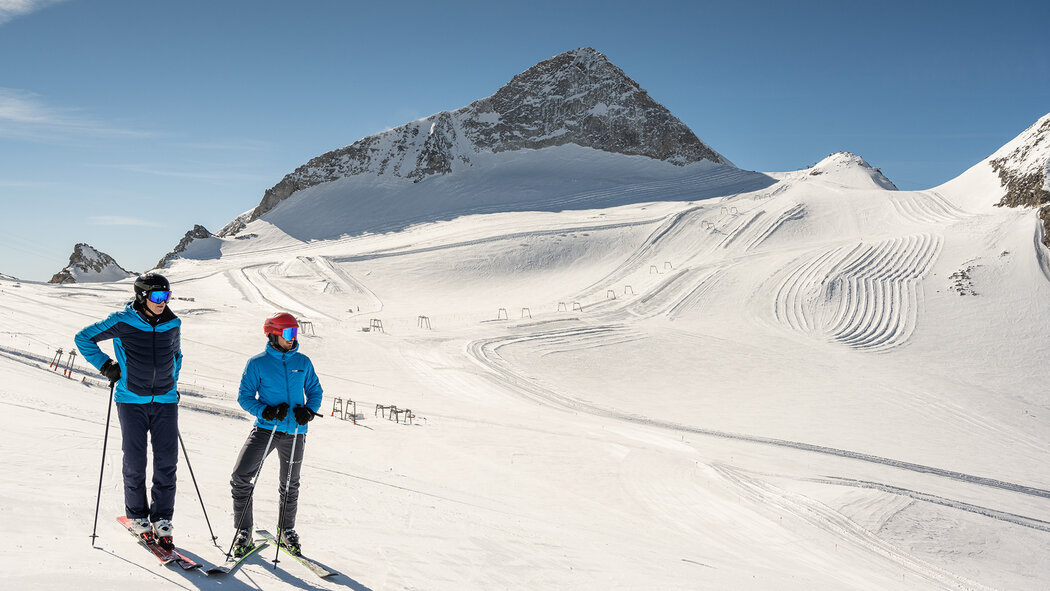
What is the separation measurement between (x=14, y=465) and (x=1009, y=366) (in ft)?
104

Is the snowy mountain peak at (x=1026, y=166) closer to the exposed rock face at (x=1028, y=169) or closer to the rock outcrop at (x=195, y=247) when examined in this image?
the exposed rock face at (x=1028, y=169)

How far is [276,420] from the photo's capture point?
4.96 metres

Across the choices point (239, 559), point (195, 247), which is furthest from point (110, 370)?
point (195, 247)

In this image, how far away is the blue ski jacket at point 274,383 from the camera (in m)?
5.05

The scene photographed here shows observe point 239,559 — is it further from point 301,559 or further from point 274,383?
point 274,383

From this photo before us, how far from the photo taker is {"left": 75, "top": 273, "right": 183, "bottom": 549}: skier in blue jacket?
4781 millimetres

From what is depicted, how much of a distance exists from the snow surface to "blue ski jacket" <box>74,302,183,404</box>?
3.64 ft

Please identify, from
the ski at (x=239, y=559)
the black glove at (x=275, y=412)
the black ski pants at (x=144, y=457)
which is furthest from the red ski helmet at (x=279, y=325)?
the ski at (x=239, y=559)

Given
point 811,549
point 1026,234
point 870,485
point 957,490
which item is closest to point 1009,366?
point 1026,234

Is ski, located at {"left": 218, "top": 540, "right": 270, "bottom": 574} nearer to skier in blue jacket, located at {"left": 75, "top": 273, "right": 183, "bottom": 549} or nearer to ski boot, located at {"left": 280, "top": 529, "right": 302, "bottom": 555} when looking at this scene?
ski boot, located at {"left": 280, "top": 529, "right": 302, "bottom": 555}

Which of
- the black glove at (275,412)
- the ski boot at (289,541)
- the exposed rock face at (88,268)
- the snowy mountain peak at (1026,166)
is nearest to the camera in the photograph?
the black glove at (275,412)

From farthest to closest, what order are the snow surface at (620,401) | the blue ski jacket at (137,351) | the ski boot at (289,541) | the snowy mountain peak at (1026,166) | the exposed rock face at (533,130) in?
the exposed rock face at (533,130) → the snowy mountain peak at (1026,166) → the snow surface at (620,401) → the ski boot at (289,541) → the blue ski jacket at (137,351)

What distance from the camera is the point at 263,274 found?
143 feet

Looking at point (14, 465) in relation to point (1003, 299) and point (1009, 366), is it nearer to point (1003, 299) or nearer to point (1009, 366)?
point (1009, 366)
